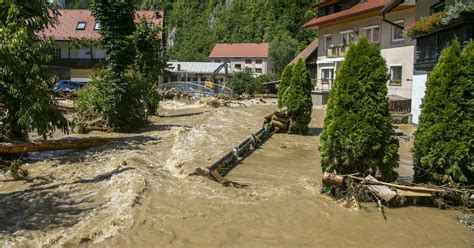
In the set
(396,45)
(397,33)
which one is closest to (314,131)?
(396,45)

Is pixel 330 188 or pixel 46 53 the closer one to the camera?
pixel 330 188

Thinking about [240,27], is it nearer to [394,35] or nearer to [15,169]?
[394,35]

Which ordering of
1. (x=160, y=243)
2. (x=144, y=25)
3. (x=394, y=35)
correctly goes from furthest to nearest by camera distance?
(x=394, y=35) < (x=144, y=25) < (x=160, y=243)

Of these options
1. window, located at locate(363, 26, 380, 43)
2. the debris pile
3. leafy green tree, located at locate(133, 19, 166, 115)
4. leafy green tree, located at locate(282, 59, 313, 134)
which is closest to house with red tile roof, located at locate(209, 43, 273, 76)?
window, located at locate(363, 26, 380, 43)

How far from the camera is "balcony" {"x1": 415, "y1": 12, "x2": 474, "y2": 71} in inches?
542

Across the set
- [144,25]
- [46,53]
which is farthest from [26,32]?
[144,25]

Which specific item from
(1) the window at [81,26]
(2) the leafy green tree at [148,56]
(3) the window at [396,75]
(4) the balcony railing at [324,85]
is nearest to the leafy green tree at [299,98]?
(2) the leafy green tree at [148,56]

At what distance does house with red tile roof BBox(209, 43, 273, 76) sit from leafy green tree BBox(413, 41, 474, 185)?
86.1m

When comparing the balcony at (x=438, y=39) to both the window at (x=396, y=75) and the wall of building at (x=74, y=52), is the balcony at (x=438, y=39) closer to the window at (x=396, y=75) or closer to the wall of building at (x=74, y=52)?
the window at (x=396, y=75)

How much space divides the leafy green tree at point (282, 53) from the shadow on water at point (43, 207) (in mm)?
68978

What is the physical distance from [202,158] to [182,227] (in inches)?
206

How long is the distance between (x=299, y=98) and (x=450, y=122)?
8805 millimetres

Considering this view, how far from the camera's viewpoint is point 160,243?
627cm

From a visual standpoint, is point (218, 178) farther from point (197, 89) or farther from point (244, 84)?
point (244, 84)
